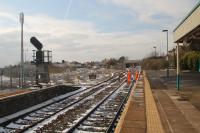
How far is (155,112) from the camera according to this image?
1464 cm


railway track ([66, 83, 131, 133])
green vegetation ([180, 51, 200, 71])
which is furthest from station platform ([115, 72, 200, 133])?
green vegetation ([180, 51, 200, 71])

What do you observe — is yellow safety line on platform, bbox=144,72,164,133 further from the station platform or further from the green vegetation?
the green vegetation

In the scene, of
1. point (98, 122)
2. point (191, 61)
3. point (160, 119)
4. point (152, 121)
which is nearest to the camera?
point (152, 121)

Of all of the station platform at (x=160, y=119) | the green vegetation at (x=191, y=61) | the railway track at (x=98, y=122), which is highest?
the green vegetation at (x=191, y=61)

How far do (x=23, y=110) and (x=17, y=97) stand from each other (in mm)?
713

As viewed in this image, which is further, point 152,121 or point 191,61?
point 191,61

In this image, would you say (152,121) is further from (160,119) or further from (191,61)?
(191,61)

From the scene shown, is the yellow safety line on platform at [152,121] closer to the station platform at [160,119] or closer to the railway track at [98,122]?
the station platform at [160,119]

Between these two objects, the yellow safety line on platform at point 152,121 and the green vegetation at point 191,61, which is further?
the green vegetation at point 191,61

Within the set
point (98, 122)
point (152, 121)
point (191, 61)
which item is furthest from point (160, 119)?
point (191, 61)

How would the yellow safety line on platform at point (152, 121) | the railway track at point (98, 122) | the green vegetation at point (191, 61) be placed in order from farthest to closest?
the green vegetation at point (191, 61)
the railway track at point (98, 122)
the yellow safety line on platform at point (152, 121)

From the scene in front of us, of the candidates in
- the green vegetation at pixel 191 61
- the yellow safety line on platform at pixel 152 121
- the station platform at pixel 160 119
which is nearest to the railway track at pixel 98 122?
the station platform at pixel 160 119

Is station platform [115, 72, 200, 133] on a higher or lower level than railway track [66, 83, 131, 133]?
higher

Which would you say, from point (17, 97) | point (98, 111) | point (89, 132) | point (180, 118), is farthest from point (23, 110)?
point (180, 118)
